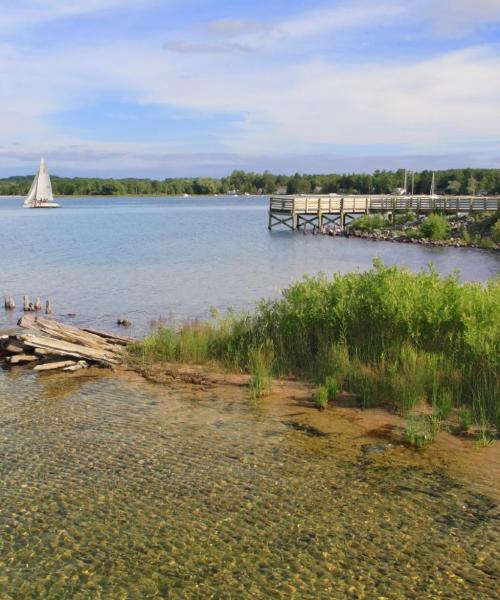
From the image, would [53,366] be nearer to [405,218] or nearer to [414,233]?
[414,233]

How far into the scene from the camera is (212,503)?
7.93 meters

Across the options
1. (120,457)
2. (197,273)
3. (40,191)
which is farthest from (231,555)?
(40,191)

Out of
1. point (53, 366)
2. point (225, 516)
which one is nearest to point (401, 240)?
point (53, 366)

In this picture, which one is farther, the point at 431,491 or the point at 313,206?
the point at 313,206

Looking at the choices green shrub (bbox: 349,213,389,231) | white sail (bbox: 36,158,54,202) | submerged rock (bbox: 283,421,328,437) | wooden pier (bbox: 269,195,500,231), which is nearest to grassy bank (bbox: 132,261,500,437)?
submerged rock (bbox: 283,421,328,437)

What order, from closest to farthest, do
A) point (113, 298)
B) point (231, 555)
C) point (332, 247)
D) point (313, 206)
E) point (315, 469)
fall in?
point (231, 555)
point (315, 469)
point (113, 298)
point (332, 247)
point (313, 206)

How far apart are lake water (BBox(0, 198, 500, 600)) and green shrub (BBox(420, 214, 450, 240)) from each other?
46502 millimetres

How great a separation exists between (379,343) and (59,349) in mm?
6962

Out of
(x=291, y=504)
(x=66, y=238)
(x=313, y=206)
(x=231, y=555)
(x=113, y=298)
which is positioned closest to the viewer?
(x=231, y=555)

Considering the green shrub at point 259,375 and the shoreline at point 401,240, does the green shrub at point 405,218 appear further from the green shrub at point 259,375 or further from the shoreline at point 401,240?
the green shrub at point 259,375

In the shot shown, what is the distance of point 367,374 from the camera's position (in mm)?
12227

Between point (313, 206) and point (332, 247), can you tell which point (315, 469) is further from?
point (313, 206)

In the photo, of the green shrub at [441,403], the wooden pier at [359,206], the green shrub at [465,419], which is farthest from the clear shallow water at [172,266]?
the green shrub at [465,419]

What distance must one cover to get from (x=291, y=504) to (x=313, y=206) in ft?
218
